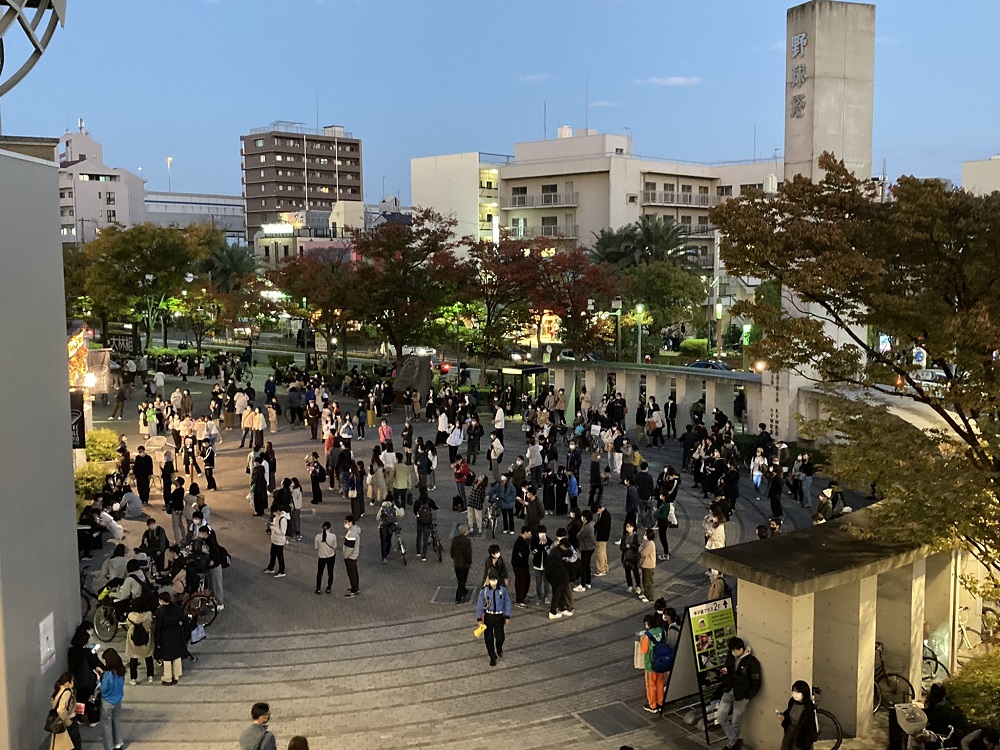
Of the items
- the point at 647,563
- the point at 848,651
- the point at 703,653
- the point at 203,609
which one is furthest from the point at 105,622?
the point at 848,651

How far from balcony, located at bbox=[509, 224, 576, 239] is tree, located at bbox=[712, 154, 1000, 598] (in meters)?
51.8

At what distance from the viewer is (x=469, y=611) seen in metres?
14.4

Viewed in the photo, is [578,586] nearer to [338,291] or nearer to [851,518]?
[851,518]

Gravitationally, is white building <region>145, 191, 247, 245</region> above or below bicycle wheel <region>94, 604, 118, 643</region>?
above

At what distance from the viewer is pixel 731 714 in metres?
10.0

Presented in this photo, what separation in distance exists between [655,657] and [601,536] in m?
5.01

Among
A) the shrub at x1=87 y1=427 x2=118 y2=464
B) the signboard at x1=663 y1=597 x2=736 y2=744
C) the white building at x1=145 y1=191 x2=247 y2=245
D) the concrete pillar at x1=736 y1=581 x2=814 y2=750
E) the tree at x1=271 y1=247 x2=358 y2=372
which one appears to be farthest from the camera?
the white building at x1=145 y1=191 x2=247 y2=245

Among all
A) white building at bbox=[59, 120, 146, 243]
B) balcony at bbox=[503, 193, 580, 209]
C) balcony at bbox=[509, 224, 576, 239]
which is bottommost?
balcony at bbox=[509, 224, 576, 239]

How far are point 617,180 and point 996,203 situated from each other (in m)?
52.5

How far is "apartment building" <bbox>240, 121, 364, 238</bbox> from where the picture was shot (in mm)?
105375

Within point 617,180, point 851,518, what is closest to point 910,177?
point 851,518

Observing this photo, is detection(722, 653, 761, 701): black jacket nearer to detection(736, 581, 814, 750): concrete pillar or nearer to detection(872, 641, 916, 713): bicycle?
detection(736, 581, 814, 750): concrete pillar

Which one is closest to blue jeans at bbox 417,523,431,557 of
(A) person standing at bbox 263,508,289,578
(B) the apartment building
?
(A) person standing at bbox 263,508,289,578

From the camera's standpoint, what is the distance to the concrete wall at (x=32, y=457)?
9.70m
